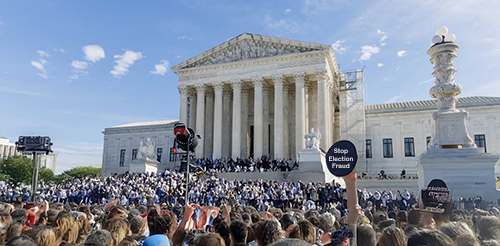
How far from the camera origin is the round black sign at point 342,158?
11.7 feet

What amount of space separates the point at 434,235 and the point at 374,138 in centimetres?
4584

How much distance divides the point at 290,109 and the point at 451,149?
29.6m

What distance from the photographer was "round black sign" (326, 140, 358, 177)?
11.7 feet

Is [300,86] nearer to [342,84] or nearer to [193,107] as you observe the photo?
[342,84]

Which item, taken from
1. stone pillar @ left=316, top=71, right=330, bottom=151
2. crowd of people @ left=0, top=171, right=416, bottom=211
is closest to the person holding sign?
crowd of people @ left=0, top=171, right=416, bottom=211

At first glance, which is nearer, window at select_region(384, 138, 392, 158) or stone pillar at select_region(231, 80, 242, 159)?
stone pillar at select_region(231, 80, 242, 159)

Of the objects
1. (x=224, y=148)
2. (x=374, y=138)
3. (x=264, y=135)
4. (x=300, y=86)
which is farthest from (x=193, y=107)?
(x=374, y=138)

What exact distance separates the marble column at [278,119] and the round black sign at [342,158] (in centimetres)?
3581

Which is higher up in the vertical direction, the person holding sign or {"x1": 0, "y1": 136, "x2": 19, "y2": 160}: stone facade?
{"x1": 0, "y1": 136, "x2": 19, "y2": 160}: stone facade

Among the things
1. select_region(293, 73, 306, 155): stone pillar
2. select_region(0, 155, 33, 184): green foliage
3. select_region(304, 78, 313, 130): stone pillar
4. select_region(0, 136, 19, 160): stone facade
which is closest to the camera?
select_region(293, 73, 306, 155): stone pillar

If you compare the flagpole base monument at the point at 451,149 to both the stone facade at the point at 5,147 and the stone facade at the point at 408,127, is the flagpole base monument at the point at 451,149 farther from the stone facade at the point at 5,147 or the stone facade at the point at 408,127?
the stone facade at the point at 5,147

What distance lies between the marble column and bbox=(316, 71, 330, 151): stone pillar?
171 inches

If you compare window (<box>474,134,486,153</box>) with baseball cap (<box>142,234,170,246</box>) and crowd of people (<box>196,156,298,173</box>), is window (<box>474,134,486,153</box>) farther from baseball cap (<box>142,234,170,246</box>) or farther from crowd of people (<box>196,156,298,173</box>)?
baseball cap (<box>142,234,170,246</box>)

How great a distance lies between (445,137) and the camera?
16.2 m
